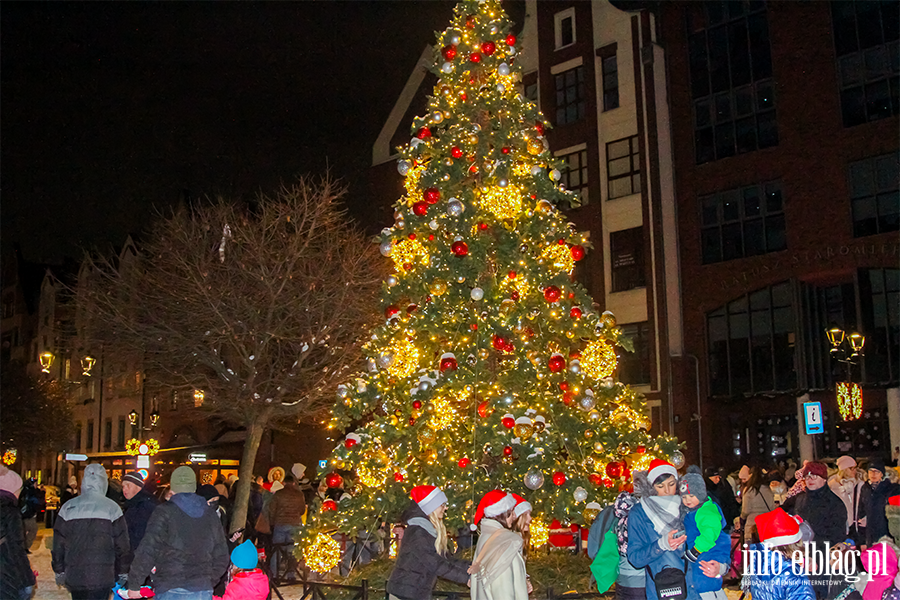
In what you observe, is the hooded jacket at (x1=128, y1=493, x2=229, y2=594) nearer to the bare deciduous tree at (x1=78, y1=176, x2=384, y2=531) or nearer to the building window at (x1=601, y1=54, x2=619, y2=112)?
the bare deciduous tree at (x1=78, y1=176, x2=384, y2=531)

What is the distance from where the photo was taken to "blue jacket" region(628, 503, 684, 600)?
643cm

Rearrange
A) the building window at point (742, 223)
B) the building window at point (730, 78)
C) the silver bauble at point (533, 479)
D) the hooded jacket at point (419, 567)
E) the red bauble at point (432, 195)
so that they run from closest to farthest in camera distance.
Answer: the hooded jacket at point (419, 567) < the silver bauble at point (533, 479) < the red bauble at point (432, 195) < the building window at point (742, 223) < the building window at point (730, 78)

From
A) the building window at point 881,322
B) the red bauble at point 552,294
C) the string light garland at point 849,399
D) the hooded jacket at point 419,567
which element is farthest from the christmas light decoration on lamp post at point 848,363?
the hooded jacket at point 419,567

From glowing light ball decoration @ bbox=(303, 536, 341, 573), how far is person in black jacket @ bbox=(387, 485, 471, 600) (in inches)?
208

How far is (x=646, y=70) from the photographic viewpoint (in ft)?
111

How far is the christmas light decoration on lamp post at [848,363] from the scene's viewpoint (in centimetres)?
2827

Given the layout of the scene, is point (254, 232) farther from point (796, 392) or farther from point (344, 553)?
point (796, 392)

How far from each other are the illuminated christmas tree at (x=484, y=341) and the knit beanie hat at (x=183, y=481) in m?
4.94

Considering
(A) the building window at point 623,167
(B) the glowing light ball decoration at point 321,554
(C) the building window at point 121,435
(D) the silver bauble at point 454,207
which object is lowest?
(B) the glowing light ball decoration at point 321,554

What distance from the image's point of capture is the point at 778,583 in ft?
20.4

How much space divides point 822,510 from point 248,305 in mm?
17187

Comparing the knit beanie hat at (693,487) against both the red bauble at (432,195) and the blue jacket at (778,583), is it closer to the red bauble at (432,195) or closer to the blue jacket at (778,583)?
the blue jacket at (778,583)

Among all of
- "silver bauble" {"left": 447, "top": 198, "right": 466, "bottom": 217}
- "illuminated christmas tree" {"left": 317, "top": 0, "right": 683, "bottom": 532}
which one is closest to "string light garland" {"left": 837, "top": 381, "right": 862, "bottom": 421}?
"illuminated christmas tree" {"left": 317, "top": 0, "right": 683, "bottom": 532}

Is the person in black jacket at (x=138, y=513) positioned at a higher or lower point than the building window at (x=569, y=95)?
lower
